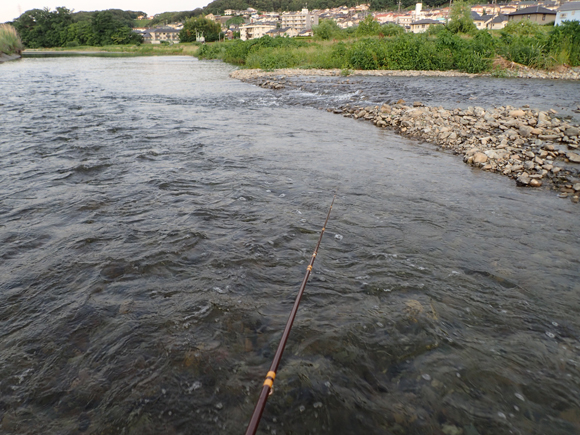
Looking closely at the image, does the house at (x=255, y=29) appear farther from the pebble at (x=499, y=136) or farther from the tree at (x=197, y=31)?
the pebble at (x=499, y=136)

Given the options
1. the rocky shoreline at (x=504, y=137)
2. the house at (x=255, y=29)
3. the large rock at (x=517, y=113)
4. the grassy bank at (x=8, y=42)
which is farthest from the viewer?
the house at (x=255, y=29)

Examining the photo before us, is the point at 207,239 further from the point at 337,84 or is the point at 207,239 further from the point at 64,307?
the point at 337,84

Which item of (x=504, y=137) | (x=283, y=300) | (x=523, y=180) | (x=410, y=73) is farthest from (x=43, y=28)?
(x=283, y=300)

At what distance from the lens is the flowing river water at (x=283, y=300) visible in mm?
2248

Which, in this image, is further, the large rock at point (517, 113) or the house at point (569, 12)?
the house at point (569, 12)

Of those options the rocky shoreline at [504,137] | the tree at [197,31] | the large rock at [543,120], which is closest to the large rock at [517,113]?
the rocky shoreline at [504,137]

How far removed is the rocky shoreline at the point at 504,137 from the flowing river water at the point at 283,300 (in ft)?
1.97

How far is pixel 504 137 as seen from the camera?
8188 mm

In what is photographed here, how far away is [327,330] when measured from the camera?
2.86m

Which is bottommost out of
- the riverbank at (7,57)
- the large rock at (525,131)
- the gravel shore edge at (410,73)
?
the large rock at (525,131)

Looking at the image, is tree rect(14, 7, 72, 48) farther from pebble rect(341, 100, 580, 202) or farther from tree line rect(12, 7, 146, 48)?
pebble rect(341, 100, 580, 202)

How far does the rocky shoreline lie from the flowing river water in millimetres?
600

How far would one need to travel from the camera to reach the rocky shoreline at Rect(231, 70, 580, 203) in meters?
6.23

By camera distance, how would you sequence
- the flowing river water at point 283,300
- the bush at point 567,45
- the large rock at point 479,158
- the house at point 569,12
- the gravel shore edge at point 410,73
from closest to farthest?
the flowing river water at point 283,300
the large rock at point 479,158
the gravel shore edge at point 410,73
the bush at point 567,45
the house at point 569,12
